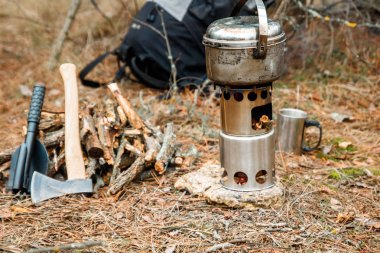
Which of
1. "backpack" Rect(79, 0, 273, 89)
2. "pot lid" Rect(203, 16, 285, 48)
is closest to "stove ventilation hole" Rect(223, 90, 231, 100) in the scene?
"pot lid" Rect(203, 16, 285, 48)

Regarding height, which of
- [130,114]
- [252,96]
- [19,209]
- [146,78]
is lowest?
[19,209]

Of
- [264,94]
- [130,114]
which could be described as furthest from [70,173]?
[264,94]

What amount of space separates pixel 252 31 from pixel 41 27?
15.9 feet

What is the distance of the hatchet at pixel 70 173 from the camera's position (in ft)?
10.9

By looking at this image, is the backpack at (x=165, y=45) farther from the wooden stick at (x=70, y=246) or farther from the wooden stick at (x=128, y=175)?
the wooden stick at (x=70, y=246)

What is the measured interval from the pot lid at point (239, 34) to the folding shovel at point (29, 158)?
4.22 ft

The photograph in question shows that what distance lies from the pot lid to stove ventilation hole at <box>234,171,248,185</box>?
0.78 m

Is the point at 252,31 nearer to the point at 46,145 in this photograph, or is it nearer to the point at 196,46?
the point at 46,145

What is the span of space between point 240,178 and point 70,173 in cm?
104

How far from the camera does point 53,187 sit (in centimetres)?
334

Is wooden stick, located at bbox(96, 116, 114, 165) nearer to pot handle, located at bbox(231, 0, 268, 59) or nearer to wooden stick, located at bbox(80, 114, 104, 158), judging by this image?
wooden stick, located at bbox(80, 114, 104, 158)

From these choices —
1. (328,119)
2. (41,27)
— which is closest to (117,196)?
(328,119)

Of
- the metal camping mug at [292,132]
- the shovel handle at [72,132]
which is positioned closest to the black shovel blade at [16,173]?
the shovel handle at [72,132]

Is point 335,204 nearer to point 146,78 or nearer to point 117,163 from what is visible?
point 117,163
